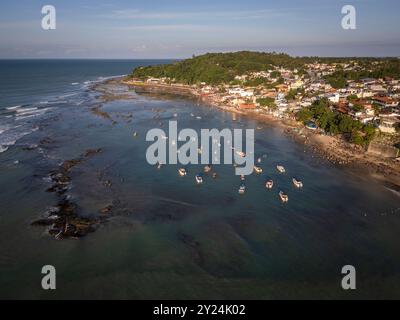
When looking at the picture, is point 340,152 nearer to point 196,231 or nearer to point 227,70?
point 196,231

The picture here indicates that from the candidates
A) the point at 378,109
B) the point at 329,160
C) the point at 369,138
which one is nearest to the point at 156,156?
the point at 329,160

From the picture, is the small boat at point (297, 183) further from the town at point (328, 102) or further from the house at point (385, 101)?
the house at point (385, 101)

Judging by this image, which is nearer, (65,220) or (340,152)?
(65,220)

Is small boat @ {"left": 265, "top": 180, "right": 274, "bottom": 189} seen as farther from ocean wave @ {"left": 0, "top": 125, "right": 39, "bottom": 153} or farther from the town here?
ocean wave @ {"left": 0, "top": 125, "right": 39, "bottom": 153}

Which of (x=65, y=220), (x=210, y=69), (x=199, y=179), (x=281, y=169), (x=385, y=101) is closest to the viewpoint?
(x=65, y=220)

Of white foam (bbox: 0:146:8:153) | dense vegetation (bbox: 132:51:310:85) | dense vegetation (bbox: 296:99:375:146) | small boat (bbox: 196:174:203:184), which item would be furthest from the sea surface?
dense vegetation (bbox: 132:51:310:85)

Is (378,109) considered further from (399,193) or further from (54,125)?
(54,125)

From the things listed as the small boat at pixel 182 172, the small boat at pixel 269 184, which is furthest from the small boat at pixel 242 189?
the small boat at pixel 182 172

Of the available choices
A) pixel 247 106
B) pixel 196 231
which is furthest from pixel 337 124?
pixel 196 231
